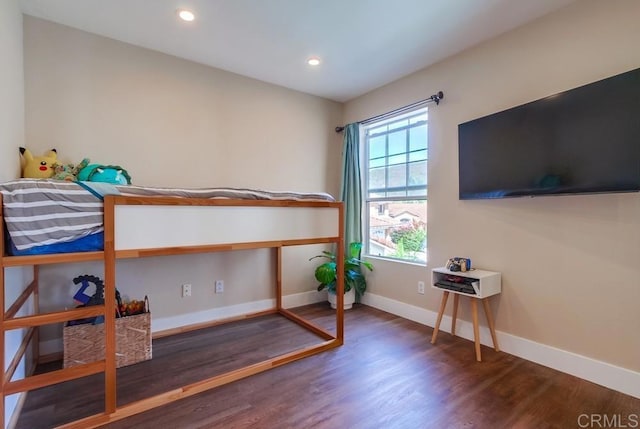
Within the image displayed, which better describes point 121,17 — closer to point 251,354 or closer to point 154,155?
point 154,155

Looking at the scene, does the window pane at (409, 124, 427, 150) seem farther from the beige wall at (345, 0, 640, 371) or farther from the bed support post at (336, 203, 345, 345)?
the bed support post at (336, 203, 345, 345)

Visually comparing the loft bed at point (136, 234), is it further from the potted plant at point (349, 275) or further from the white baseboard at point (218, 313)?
the potted plant at point (349, 275)

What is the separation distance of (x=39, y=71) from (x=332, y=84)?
2.51 metres

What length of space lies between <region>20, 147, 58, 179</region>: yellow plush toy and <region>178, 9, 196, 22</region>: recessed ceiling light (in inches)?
54.1

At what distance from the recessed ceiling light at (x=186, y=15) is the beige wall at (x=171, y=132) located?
65 centimetres

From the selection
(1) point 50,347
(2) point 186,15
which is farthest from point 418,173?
(1) point 50,347

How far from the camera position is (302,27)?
2.32 m

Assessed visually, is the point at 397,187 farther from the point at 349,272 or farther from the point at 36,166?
the point at 36,166

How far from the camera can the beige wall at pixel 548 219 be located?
6.11 feet

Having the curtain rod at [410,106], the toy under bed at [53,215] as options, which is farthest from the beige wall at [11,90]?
the curtain rod at [410,106]

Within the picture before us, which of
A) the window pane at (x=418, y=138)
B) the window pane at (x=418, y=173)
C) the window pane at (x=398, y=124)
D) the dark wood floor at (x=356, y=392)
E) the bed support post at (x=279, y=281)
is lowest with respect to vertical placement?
the dark wood floor at (x=356, y=392)

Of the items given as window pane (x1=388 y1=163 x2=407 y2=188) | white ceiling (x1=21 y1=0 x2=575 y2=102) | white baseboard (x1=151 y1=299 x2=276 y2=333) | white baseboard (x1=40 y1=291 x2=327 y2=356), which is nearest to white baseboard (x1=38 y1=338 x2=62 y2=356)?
white baseboard (x1=40 y1=291 x2=327 y2=356)

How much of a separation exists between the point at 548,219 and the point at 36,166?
3.59 m

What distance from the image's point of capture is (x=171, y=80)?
2.76m
